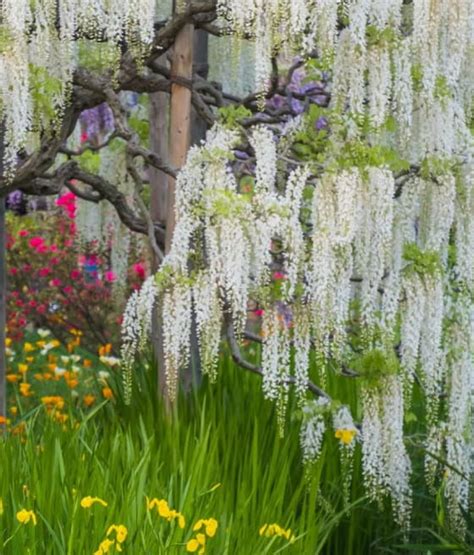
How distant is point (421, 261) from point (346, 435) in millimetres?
830

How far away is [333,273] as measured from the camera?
5062mm

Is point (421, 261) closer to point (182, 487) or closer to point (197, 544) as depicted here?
point (182, 487)

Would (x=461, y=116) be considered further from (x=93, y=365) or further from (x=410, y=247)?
(x=93, y=365)

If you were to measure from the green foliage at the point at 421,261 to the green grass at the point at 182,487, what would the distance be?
92cm

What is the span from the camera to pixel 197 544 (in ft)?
12.2

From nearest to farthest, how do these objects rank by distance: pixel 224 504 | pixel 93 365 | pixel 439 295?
1. pixel 224 504
2. pixel 439 295
3. pixel 93 365

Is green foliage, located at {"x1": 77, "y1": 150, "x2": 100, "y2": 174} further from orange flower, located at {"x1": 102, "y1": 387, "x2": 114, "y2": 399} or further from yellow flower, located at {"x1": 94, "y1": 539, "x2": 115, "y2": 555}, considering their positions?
yellow flower, located at {"x1": 94, "y1": 539, "x2": 115, "y2": 555}

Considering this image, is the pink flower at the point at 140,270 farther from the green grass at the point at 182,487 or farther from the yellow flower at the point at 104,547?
the yellow flower at the point at 104,547

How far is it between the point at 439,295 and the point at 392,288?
210mm

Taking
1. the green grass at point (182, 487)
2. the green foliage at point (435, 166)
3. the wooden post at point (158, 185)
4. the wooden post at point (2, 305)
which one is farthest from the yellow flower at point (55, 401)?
the green foliage at point (435, 166)

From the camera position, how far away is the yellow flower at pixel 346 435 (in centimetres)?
534

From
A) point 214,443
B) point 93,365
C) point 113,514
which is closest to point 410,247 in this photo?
point 214,443

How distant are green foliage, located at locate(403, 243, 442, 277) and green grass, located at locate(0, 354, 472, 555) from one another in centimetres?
92

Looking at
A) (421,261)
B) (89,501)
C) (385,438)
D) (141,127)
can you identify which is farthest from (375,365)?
(141,127)
